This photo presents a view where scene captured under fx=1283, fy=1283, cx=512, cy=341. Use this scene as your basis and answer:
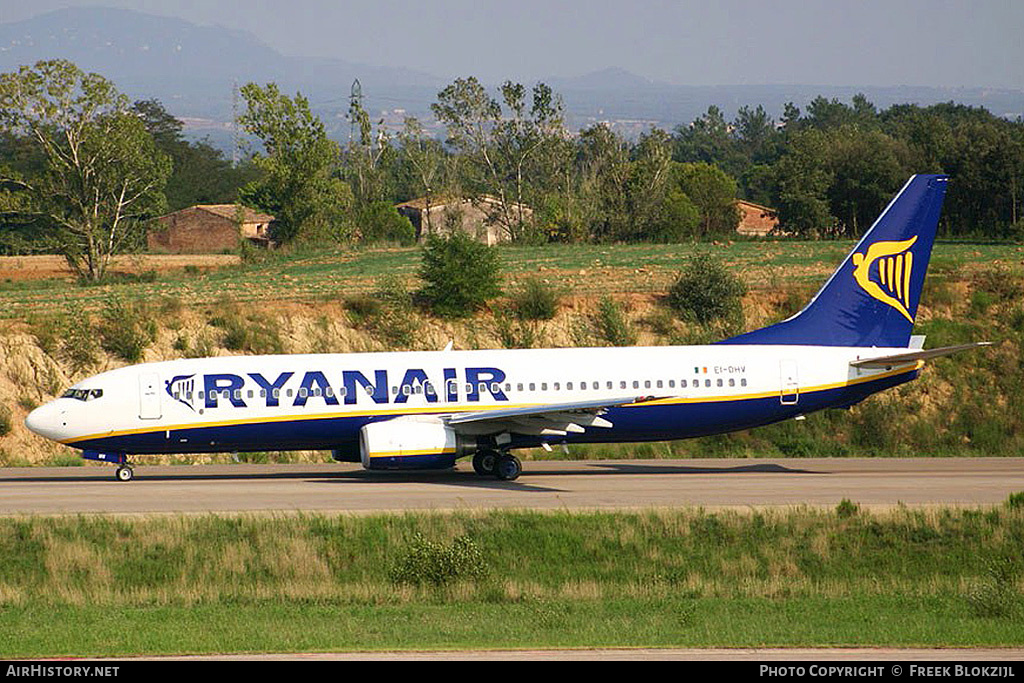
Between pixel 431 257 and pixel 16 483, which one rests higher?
pixel 431 257

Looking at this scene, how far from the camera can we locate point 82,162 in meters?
68.7

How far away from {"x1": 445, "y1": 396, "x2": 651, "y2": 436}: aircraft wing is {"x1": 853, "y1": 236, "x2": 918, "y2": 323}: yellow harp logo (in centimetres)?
868

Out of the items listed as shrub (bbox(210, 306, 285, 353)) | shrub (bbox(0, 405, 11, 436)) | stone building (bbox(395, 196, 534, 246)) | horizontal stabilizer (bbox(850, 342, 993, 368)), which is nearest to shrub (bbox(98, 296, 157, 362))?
shrub (bbox(210, 306, 285, 353))

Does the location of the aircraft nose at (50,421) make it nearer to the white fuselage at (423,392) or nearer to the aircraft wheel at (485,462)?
the white fuselage at (423,392)

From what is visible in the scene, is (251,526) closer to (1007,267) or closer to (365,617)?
(365,617)

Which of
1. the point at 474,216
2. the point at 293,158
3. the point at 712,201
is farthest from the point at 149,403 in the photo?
the point at 712,201

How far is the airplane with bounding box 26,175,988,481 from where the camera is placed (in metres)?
34.5

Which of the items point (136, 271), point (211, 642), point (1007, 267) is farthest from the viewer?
point (136, 271)

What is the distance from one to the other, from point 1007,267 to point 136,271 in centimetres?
4929

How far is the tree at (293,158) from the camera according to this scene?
92125mm

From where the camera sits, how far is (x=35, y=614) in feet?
71.3

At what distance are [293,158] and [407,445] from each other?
6290cm

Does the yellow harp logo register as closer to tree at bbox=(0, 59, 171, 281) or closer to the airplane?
the airplane

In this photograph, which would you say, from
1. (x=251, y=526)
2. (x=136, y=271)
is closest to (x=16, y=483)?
(x=251, y=526)
